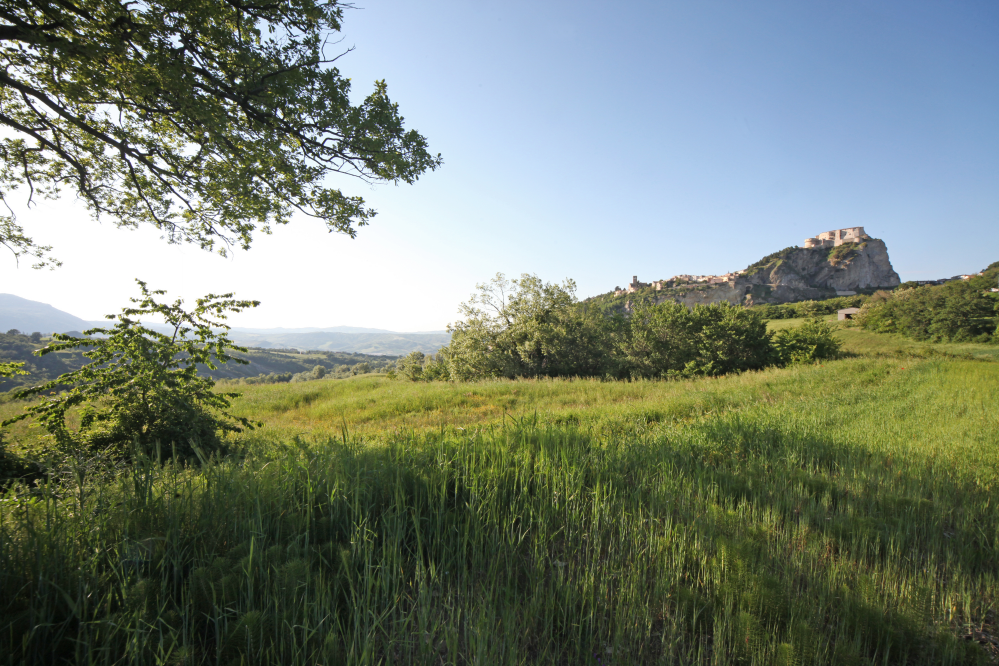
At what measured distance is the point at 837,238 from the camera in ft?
490

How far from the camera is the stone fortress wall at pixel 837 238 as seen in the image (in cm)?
14250

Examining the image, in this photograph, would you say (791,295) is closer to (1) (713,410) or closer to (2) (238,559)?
(1) (713,410)

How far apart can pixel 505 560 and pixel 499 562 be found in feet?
0.42

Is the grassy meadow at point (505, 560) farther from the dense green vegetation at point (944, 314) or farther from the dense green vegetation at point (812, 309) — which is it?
the dense green vegetation at point (812, 309)

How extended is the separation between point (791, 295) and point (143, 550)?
151m

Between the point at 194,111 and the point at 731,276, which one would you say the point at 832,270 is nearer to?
the point at 731,276

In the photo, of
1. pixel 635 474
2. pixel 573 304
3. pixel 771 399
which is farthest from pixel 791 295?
pixel 635 474

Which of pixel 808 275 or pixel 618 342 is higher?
pixel 808 275

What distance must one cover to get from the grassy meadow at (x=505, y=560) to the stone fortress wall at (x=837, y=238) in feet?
606

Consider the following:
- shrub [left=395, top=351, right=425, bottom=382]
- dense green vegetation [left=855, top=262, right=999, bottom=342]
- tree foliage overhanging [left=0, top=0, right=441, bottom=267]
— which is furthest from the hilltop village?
tree foliage overhanging [left=0, top=0, right=441, bottom=267]

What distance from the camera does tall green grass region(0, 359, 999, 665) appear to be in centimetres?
163

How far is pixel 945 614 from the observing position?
2191 millimetres

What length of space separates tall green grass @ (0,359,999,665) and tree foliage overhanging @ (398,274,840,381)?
2103 centimetres

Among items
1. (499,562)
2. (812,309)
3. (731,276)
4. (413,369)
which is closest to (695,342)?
(413,369)
